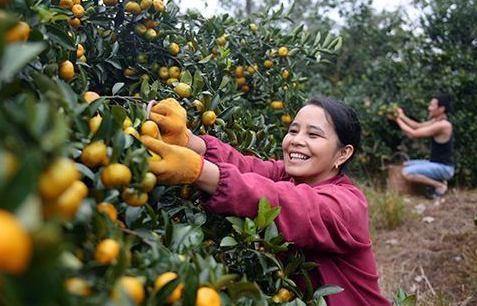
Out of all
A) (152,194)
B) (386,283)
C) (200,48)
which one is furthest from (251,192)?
(386,283)

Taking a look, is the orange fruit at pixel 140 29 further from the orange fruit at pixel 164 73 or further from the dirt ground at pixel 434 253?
the dirt ground at pixel 434 253

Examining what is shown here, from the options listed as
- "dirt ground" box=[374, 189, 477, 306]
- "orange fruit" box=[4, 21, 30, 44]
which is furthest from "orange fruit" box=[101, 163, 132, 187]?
"dirt ground" box=[374, 189, 477, 306]

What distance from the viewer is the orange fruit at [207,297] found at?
36.3 inches

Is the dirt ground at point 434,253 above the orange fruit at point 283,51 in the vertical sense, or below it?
below

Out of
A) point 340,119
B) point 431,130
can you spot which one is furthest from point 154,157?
point 431,130

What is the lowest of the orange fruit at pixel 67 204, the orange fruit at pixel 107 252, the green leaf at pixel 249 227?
the green leaf at pixel 249 227

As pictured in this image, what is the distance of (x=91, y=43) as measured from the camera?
1785 mm

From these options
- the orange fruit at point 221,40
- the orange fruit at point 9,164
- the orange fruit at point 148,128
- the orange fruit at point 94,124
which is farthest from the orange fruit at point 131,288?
the orange fruit at point 221,40

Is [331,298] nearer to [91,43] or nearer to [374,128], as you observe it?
[91,43]

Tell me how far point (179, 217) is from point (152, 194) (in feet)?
0.77

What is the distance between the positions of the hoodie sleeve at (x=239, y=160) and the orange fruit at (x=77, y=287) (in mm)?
1026

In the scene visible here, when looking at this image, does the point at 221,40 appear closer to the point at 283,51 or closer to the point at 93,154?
the point at 283,51

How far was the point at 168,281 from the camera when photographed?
0.91 m

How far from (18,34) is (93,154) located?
28 cm
